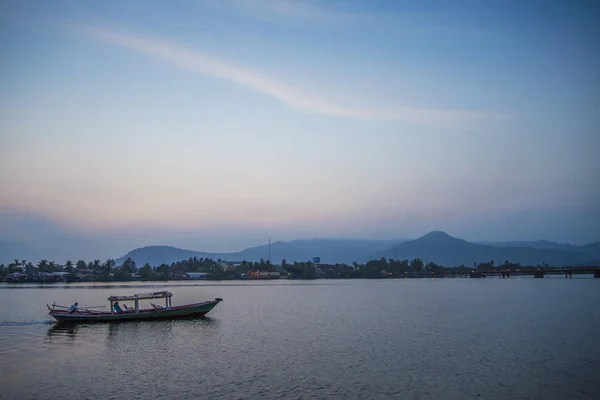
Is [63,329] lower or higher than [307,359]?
higher

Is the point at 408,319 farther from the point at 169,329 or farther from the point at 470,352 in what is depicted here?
the point at 169,329

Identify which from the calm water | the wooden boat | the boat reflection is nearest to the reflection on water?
the boat reflection

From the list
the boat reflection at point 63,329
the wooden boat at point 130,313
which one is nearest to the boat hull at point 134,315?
the wooden boat at point 130,313

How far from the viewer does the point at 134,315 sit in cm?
6325

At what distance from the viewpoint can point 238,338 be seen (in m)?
49.9

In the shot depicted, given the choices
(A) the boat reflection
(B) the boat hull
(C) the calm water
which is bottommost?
(C) the calm water

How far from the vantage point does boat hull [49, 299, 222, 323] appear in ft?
199

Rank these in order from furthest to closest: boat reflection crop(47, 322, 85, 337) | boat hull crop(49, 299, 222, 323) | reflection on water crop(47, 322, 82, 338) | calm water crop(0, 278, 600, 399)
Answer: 1. boat hull crop(49, 299, 222, 323)
2. boat reflection crop(47, 322, 85, 337)
3. reflection on water crop(47, 322, 82, 338)
4. calm water crop(0, 278, 600, 399)

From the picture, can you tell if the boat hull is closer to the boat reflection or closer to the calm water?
the boat reflection

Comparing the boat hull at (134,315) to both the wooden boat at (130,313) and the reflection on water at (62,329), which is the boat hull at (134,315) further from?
the reflection on water at (62,329)

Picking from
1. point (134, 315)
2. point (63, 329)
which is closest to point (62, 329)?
point (63, 329)

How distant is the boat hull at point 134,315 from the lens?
6075 centimetres

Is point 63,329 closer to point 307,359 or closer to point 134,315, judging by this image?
point 134,315

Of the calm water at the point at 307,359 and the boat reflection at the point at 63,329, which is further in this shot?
the boat reflection at the point at 63,329
